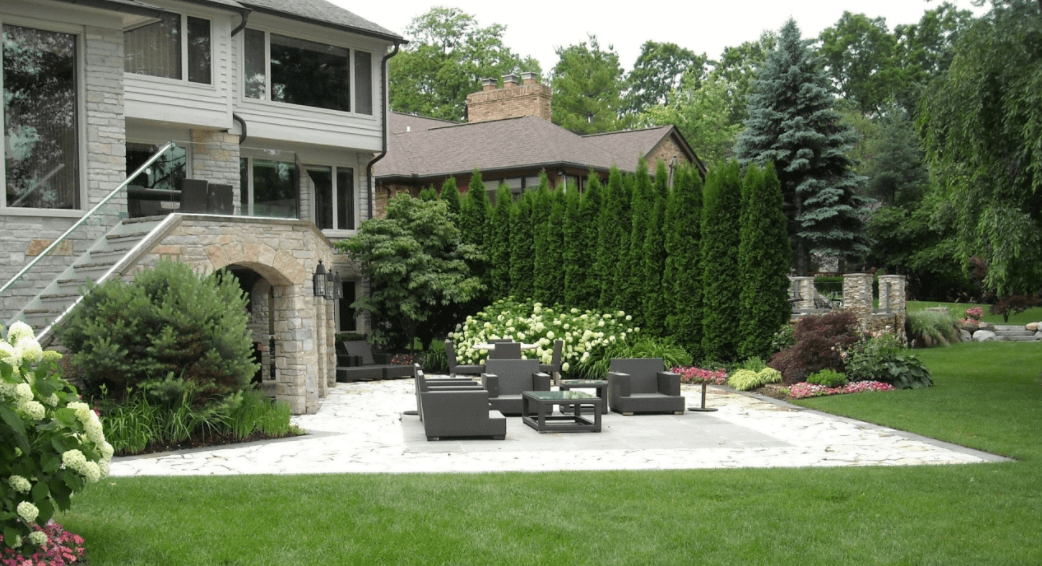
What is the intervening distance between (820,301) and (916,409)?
45.0 ft

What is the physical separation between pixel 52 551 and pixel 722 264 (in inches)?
557

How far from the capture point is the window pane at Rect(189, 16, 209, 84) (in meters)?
17.5

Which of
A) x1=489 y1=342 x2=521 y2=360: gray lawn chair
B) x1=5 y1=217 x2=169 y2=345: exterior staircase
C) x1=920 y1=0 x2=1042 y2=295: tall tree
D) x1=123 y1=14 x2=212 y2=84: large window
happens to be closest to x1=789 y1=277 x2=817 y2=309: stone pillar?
x1=920 y1=0 x2=1042 y2=295: tall tree

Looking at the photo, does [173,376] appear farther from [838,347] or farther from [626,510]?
[838,347]

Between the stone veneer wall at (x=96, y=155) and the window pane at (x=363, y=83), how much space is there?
8331 mm

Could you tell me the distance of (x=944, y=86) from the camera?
14.3 meters

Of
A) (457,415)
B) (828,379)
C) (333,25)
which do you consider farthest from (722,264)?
(333,25)

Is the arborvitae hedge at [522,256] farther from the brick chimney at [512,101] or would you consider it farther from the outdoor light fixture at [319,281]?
the brick chimney at [512,101]

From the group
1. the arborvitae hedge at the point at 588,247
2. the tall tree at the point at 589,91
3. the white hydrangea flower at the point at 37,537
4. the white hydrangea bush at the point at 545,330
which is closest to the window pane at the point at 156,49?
the white hydrangea bush at the point at 545,330

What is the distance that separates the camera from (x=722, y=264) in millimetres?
17484

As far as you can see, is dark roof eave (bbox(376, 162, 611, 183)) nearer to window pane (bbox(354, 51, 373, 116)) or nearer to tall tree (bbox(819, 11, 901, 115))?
window pane (bbox(354, 51, 373, 116))

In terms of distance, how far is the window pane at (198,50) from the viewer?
17.5 meters

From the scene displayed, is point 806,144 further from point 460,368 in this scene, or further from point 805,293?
point 460,368

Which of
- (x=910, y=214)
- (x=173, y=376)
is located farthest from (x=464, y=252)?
(x=910, y=214)
